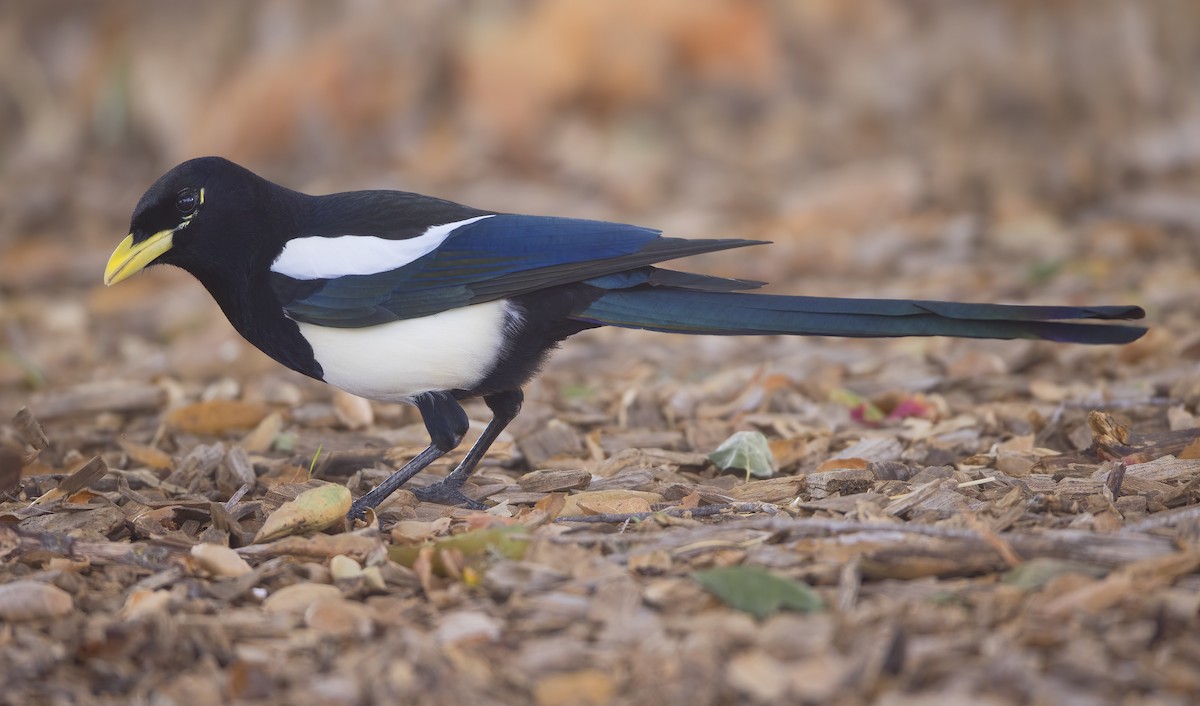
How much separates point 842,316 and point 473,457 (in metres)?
1.08

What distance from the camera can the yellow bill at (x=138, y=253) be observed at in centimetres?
321

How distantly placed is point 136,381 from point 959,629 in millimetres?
3303

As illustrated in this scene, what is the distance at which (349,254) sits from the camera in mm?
3209

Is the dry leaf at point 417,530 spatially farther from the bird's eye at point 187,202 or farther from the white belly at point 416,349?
the bird's eye at point 187,202

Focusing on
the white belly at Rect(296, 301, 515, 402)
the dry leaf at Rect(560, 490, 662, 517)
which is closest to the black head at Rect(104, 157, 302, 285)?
the white belly at Rect(296, 301, 515, 402)

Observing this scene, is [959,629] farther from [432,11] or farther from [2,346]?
[432,11]

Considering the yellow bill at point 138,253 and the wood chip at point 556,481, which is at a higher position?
the yellow bill at point 138,253

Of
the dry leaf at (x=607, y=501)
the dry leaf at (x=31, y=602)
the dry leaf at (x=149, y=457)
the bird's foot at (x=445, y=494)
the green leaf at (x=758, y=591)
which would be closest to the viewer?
the green leaf at (x=758, y=591)

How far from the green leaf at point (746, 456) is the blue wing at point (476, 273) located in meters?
0.50

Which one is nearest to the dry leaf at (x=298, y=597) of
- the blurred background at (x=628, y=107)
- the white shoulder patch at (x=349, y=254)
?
the white shoulder patch at (x=349, y=254)

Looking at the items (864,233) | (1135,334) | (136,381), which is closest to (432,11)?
(864,233)

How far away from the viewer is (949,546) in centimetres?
239

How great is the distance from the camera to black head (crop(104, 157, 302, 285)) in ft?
10.6

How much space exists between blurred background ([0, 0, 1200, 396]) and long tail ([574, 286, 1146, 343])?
3.67 meters
